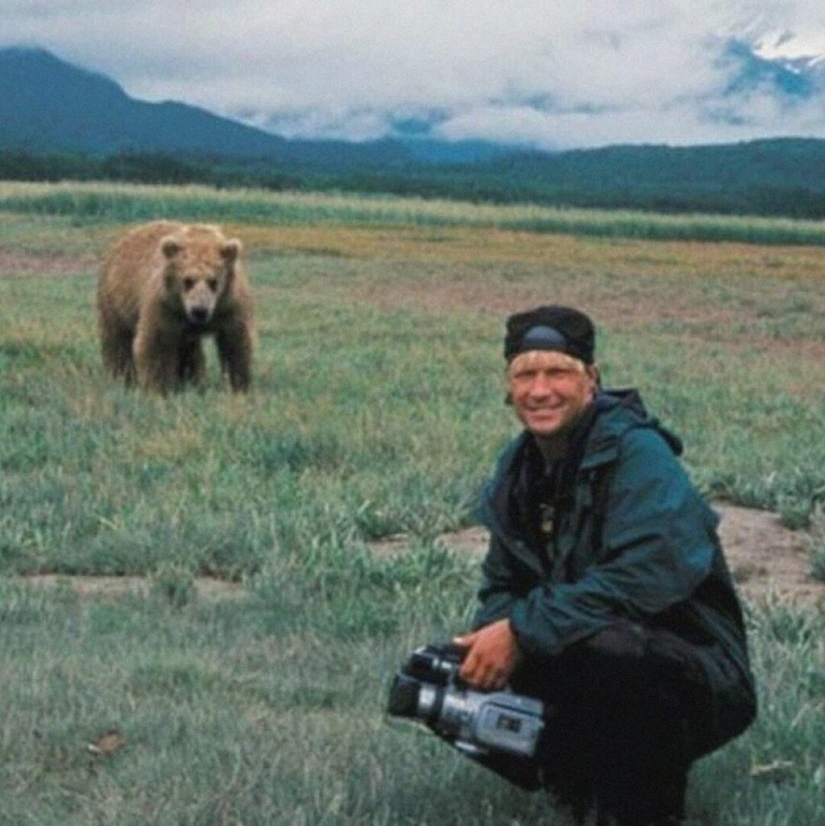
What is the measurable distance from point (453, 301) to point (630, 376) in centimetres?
1175

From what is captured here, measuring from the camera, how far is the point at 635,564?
3.96 metres

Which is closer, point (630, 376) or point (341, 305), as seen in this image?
point (630, 376)

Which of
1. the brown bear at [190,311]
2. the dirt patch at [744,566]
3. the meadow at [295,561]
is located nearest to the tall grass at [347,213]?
the meadow at [295,561]

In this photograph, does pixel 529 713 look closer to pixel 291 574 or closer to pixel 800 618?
pixel 800 618

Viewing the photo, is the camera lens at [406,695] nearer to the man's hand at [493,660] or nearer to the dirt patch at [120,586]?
the man's hand at [493,660]

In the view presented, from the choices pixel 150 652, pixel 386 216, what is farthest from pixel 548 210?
pixel 150 652

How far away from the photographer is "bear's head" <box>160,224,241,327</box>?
505 inches

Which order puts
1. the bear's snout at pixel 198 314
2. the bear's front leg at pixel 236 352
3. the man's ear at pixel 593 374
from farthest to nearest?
the bear's front leg at pixel 236 352 < the bear's snout at pixel 198 314 < the man's ear at pixel 593 374

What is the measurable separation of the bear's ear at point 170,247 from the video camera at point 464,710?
9170 millimetres

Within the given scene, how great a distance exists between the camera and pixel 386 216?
6059cm

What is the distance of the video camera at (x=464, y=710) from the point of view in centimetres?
402

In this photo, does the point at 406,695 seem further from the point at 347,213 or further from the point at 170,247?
the point at 347,213

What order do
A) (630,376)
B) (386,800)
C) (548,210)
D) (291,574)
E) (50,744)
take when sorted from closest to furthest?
(386,800) < (50,744) < (291,574) < (630,376) < (548,210)

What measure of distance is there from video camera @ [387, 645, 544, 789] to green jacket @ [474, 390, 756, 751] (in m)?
0.13
